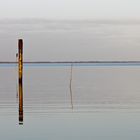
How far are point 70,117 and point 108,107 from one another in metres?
3.39

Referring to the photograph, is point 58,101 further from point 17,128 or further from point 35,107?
point 17,128

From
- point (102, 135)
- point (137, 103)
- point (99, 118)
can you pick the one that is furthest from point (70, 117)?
point (137, 103)

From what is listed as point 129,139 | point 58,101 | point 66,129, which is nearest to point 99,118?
point 66,129

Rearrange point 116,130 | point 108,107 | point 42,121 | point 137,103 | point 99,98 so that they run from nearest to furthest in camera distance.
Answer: point 116,130 < point 42,121 < point 108,107 < point 137,103 < point 99,98

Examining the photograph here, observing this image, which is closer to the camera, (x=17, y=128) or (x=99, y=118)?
(x=17, y=128)

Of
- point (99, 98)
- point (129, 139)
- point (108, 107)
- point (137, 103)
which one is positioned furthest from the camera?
point (99, 98)

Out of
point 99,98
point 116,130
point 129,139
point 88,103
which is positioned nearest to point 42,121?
point 116,130

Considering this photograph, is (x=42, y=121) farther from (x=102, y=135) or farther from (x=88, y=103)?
(x=88, y=103)

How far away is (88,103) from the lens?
80.4 ft

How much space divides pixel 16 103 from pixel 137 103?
5.87 metres

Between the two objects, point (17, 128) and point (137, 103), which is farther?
point (137, 103)

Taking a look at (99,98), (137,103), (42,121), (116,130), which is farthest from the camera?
(99,98)

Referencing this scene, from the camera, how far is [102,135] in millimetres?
15773

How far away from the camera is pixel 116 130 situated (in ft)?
54.4
